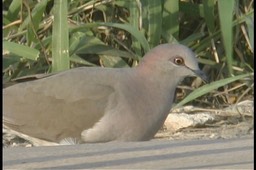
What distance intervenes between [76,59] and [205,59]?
2.72ft

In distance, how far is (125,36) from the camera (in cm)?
646

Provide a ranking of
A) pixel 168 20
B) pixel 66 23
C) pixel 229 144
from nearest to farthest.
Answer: pixel 229 144
pixel 66 23
pixel 168 20

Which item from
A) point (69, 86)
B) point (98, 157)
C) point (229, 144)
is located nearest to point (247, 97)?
point (69, 86)

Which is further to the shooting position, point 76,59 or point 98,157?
point 76,59

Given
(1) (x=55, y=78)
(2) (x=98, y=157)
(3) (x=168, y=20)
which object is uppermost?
(3) (x=168, y=20)

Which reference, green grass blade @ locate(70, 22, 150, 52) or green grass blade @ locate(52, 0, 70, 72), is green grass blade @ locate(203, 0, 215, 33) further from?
green grass blade @ locate(52, 0, 70, 72)

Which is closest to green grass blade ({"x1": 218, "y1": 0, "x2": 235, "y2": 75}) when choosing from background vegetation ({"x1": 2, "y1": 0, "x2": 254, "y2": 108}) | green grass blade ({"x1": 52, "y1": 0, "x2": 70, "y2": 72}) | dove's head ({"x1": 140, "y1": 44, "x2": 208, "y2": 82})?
background vegetation ({"x1": 2, "y1": 0, "x2": 254, "y2": 108})

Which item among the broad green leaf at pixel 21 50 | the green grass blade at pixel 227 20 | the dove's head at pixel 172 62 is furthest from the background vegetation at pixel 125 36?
the dove's head at pixel 172 62

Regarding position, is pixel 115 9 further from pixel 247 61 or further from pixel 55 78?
pixel 55 78

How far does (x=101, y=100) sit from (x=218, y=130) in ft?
2.95

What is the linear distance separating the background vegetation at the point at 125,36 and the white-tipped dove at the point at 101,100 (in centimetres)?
51

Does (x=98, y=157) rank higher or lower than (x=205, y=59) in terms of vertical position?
lower

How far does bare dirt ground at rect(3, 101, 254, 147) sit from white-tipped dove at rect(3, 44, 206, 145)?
0.89ft

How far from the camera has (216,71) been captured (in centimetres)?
633
